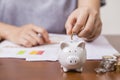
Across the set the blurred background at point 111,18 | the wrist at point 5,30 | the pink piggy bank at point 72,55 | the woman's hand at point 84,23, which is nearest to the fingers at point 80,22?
the woman's hand at point 84,23

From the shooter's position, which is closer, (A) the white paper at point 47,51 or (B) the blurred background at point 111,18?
(A) the white paper at point 47,51

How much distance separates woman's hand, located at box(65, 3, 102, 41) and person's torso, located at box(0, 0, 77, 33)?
23 cm

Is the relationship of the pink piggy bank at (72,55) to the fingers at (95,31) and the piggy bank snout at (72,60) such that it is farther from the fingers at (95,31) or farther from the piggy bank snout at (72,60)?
the fingers at (95,31)

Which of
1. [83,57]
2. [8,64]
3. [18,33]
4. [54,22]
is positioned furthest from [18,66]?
[54,22]

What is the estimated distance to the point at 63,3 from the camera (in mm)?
1050

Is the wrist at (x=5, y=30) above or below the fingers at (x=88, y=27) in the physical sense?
above

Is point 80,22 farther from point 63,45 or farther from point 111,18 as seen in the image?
point 111,18

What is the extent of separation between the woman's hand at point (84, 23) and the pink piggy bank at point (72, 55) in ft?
0.39

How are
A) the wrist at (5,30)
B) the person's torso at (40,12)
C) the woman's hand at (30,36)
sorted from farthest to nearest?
the person's torso at (40,12), the wrist at (5,30), the woman's hand at (30,36)

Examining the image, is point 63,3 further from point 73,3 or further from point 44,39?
point 44,39

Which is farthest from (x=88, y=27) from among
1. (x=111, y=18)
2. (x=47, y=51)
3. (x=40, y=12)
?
(x=111, y=18)

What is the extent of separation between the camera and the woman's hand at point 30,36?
80 cm

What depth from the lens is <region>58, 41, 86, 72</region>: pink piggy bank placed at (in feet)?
1.78

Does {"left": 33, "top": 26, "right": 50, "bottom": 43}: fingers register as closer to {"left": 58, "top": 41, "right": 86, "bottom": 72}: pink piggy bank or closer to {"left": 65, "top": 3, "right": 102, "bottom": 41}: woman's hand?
{"left": 65, "top": 3, "right": 102, "bottom": 41}: woman's hand
